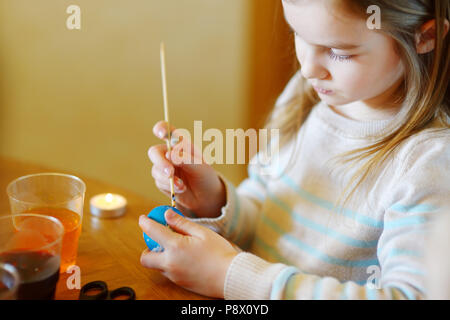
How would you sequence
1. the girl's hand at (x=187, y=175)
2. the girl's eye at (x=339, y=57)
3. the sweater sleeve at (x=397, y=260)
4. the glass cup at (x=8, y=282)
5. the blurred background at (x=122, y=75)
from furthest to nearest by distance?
1. the blurred background at (x=122, y=75)
2. the girl's hand at (x=187, y=175)
3. the girl's eye at (x=339, y=57)
4. the sweater sleeve at (x=397, y=260)
5. the glass cup at (x=8, y=282)

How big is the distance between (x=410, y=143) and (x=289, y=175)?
11.0 inches

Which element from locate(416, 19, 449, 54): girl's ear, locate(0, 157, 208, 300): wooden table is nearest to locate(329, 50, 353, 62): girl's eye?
locate(416, 19, 449, 54): girl's ear

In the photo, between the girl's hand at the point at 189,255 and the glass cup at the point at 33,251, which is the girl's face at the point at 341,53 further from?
the glass cup at the point at 33,251

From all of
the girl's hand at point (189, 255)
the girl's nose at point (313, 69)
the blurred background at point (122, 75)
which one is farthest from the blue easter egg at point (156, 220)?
the blurred background at point (122, 75)

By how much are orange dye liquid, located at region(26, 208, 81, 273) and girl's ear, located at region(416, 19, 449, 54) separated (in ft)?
1.96

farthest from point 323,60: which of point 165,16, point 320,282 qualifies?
point 165,16

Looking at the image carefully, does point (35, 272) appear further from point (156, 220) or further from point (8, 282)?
point (156, 220)

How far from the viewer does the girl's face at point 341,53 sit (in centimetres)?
75

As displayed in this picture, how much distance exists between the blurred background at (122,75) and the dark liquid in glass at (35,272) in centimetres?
80

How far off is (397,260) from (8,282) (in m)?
0.51

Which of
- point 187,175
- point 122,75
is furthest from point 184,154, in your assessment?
point 122,75

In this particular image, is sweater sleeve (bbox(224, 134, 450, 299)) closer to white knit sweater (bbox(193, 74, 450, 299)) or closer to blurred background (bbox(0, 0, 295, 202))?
white knit sweater (bbox(193, 74, 450, 299))

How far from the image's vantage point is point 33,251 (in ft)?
2.05

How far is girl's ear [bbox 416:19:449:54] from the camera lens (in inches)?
31.0
